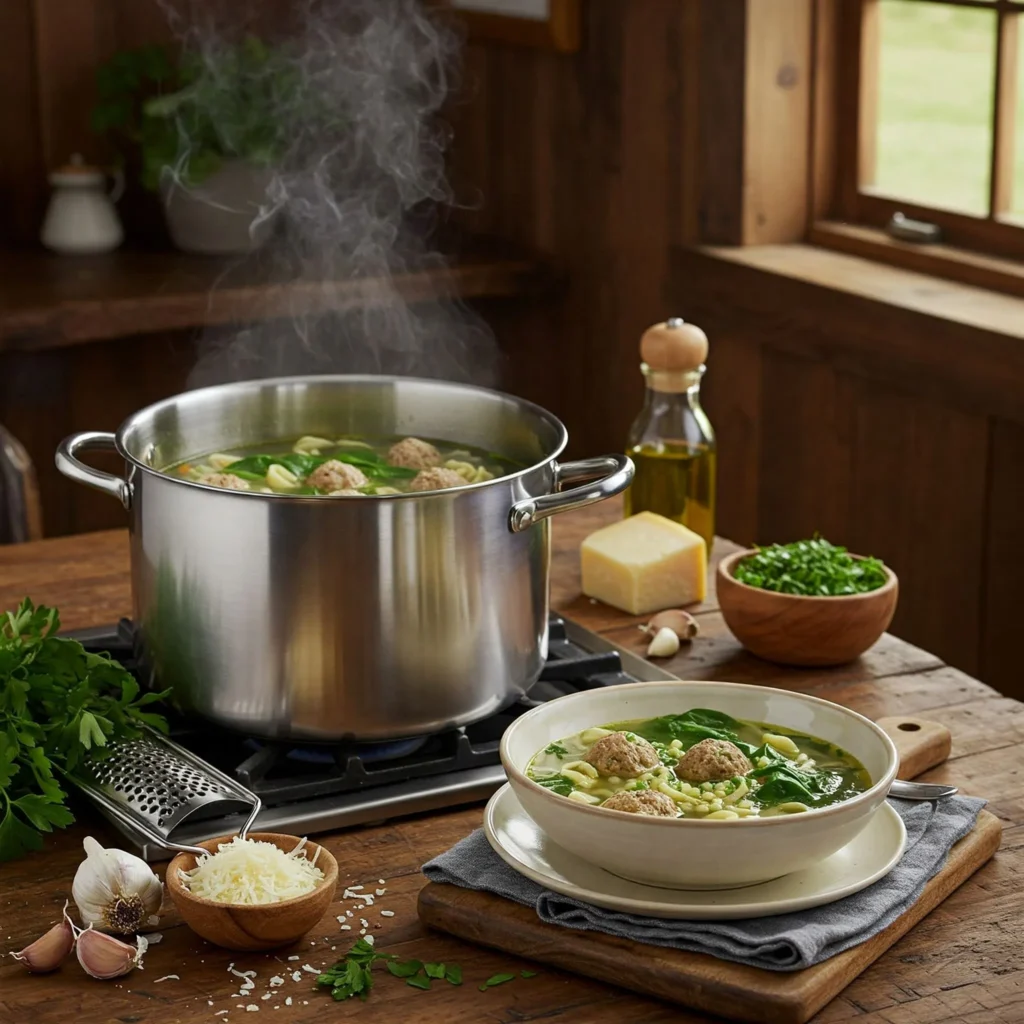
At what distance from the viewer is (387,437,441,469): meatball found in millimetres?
1609

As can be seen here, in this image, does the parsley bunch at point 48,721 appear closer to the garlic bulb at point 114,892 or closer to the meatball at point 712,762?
the garlic bulb at point 114,892

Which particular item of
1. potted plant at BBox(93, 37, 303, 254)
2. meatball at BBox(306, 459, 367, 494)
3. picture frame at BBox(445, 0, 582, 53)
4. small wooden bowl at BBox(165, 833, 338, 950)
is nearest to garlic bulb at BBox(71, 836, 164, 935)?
small wooden bowl at BBox(165, 833, 338, 950)

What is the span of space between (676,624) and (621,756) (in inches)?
21.4

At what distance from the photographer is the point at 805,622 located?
5.32 ft

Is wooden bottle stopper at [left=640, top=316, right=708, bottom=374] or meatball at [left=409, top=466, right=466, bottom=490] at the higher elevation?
wooden bottle stopper at [left=640, top=316, right=708, bottom=374]

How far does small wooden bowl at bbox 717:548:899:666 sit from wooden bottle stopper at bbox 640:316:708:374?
0.32m

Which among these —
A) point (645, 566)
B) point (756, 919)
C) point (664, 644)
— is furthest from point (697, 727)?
point (645, 566)

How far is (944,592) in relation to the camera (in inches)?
107

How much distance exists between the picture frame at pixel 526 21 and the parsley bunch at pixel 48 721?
7.94 ft

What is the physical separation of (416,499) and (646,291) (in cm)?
224

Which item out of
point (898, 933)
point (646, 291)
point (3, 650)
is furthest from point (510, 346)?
point (898, 933)

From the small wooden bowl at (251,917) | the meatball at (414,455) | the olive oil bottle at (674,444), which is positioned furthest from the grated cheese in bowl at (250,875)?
the olive oil bottle at (674,444)

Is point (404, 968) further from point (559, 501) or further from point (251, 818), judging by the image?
point (559, 501)

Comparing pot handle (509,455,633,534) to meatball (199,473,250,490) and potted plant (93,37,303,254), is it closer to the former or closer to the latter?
meatball (199,473,250,490)
